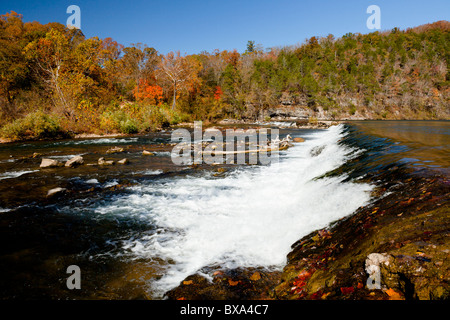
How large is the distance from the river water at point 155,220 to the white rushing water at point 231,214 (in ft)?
0.08

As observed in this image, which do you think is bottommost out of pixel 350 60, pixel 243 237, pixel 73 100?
pixel 243 237

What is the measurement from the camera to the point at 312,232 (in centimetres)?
409

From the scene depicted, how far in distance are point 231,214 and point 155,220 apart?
1888 mm

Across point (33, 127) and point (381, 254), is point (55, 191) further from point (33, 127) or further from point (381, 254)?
point (33, 127)

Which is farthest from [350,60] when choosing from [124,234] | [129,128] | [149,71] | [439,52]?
[124,234]

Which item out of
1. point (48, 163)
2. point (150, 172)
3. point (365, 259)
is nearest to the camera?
point (365, 259)

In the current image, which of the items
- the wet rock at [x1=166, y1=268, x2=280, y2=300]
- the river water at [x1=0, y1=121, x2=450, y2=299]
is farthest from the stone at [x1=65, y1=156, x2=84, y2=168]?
the wet rock at [x1=166, y1=268, x2=280, y2=300]

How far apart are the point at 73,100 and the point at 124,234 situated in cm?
1990

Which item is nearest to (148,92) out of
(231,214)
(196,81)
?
(196,81)

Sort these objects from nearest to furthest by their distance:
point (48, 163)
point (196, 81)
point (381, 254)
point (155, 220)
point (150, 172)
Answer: point (381, 254) < point (155, 220) < point (150, 172) < point (48, 163) < point (196, 81)

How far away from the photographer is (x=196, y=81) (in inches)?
1732

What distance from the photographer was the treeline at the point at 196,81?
20.3 metres

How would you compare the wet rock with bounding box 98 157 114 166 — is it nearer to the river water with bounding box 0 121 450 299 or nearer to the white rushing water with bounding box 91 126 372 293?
the river water with bounding box 0 121 450 299

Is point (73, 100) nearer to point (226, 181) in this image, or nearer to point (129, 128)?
point (129, 128)
